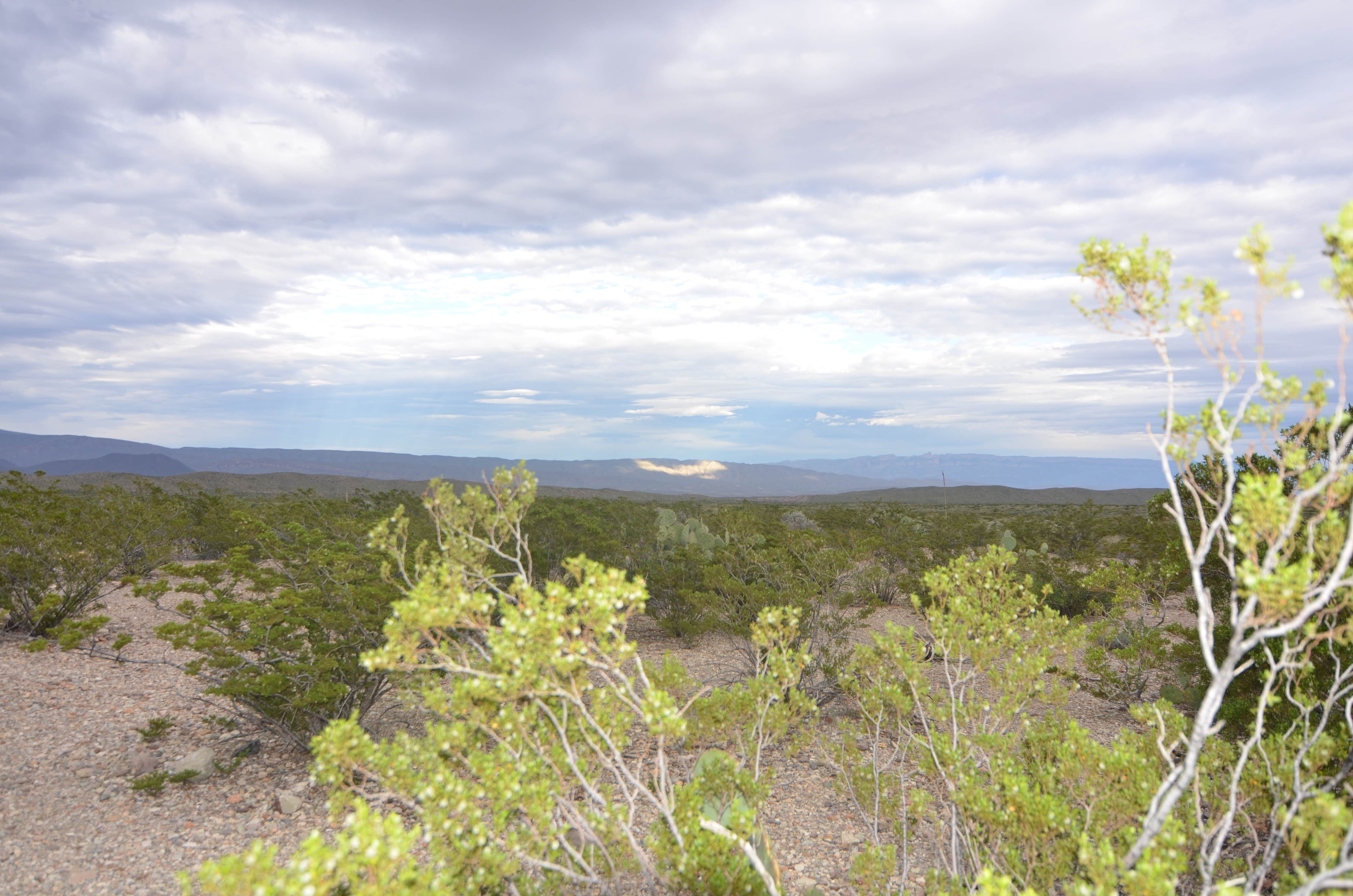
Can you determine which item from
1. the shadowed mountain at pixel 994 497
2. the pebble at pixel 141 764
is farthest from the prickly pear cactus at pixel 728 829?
the shadowed mountain at pixel 994 497

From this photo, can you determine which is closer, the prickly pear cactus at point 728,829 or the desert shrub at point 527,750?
the desert shrub at point 527,750

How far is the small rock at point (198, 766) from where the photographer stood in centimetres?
752

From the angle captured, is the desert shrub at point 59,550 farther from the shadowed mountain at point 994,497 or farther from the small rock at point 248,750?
the shadowed mountain at point 994,497

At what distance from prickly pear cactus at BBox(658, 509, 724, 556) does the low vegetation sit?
7.45 metres

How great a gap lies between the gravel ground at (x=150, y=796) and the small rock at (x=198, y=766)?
10 cm

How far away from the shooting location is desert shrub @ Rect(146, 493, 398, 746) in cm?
746

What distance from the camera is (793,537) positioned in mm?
14875

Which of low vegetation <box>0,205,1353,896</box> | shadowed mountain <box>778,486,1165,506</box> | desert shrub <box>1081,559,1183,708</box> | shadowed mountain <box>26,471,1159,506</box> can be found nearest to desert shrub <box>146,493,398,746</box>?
low vegetation <box>0,205,1353,896</box>

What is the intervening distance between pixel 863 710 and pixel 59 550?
48.2 ft

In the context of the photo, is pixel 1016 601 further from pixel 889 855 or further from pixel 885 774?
pixel 889 855

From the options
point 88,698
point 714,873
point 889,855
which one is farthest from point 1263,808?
point 88,698

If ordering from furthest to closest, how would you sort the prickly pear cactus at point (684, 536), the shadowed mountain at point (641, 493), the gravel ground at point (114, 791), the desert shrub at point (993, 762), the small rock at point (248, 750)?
1. the shadowed mountain at point (641, 493)
2. the prickly pear cactus at point (684, 536)
3. the small rock at point (248, 750)
4. the gravel ground at point (114, 791)
5. the desert shrub at point (993, 762)

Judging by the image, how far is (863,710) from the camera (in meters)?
7.31

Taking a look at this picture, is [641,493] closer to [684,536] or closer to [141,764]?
[684,536]
